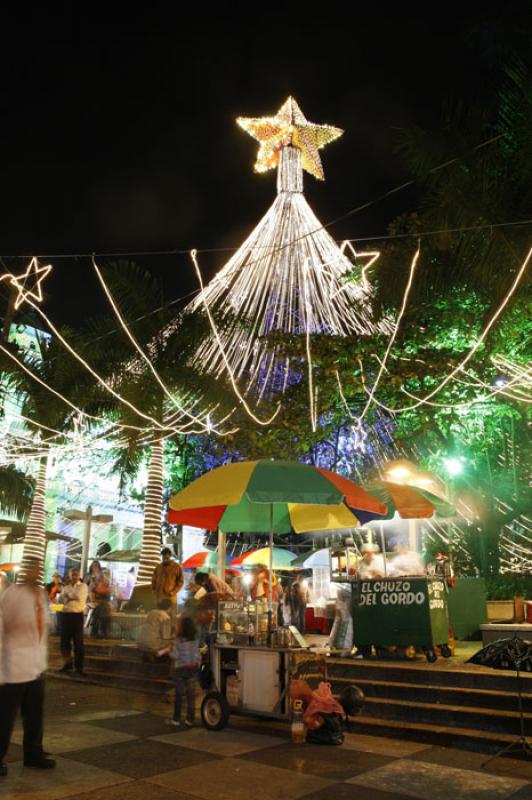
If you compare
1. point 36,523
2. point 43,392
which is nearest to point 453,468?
point 43,392

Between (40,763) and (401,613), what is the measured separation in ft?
18.2

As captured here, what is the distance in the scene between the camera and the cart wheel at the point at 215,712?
782 cm

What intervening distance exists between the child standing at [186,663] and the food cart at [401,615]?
311 centimetres

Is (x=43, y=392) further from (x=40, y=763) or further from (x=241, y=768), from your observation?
(x=241, y=768)

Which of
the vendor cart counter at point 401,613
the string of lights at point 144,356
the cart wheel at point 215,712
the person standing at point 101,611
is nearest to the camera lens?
the cart wheel at point 215,712

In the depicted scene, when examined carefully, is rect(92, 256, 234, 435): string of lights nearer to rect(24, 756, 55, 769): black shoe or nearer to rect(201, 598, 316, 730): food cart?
rect(201, 598, 316, 730): food cart

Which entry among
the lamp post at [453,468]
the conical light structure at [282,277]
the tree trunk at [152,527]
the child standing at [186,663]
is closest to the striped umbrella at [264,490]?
the child standing at [186,663]

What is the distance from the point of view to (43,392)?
60.0 feet

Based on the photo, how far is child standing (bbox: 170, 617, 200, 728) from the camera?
8.05 metres

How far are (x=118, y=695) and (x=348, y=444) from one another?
1513 cm

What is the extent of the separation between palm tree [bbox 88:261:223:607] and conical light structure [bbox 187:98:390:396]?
750 mm

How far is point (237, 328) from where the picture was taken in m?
17.2

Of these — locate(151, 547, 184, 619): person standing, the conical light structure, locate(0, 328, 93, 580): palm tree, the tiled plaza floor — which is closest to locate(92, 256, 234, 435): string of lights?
the conical light structure

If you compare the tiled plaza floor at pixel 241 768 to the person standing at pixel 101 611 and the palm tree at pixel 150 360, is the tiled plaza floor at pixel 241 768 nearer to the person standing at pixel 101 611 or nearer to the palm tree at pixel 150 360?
the person standing at pixel 101 611
